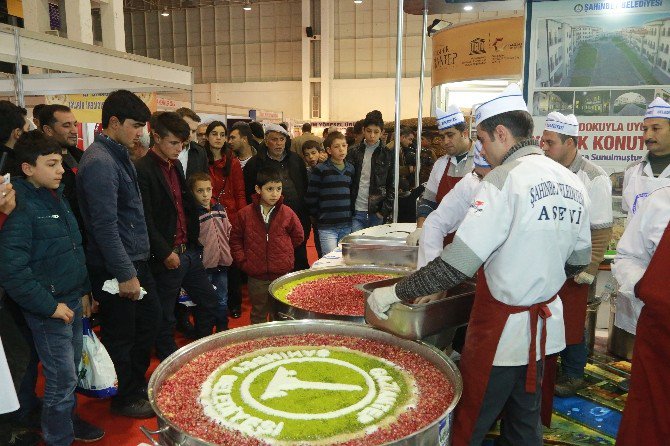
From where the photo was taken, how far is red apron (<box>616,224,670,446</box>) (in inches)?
70.0

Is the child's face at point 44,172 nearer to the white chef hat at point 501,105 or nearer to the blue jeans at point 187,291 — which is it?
the blue jeans at point 187,291

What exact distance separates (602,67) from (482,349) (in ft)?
9.39

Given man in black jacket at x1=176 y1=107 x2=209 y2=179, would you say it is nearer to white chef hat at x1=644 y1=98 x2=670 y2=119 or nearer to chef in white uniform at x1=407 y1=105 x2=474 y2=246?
chef in white uniform at x1=407 y1=105 x2=474 y2=246

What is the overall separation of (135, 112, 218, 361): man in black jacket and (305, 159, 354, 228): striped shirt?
1.41 metres

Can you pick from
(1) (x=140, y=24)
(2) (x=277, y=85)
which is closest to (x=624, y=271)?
(2) (x=277, y=85)

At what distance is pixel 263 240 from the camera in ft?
12.1

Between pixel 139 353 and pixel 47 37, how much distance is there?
308cm

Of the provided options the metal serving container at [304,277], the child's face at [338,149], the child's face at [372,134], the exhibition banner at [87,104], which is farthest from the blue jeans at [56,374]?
the exhibition banner at [87,104]

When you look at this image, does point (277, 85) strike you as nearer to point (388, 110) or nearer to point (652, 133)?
point (388, 110)

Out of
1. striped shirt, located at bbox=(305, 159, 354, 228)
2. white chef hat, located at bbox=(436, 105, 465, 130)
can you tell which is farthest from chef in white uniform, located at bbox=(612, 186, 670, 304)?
striped shirt, located at bbox=(305, 159, 354, 228)

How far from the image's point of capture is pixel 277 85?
22.0m

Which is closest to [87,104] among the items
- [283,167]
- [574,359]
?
[283,167]

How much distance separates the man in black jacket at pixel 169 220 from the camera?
305cm

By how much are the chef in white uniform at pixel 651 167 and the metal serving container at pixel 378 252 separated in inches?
49.3
